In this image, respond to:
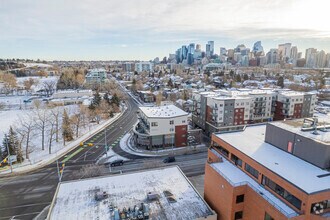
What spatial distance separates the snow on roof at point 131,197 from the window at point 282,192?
19.9ft

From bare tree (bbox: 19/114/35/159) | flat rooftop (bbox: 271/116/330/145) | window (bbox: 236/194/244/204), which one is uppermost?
flat rooftop (bbox: 271/116/330/145)

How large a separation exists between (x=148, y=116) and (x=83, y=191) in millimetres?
21736

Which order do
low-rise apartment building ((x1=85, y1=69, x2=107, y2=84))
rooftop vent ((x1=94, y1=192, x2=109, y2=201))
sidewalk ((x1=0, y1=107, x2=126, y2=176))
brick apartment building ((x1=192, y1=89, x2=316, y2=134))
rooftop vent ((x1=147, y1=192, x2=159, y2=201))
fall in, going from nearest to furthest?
rooftop vent ((x1=147, y1=192, x2=159, y2=201)) → rooftop vent ((x1=94, y1=192, x2=109, y2=201)) → sidewalk ((x1=0, y1=107, x2=126, y2=176)) → brick apartment building ((x1=192, y1=89, x2=316, y2=134)) → low-rise apartment building ((x1=85, y1=69, x2=107, y2=84))

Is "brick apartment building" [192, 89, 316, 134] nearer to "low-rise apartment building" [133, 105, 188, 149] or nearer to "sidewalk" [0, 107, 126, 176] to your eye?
"low-rise apartment building" [133, 105, 188, 149]

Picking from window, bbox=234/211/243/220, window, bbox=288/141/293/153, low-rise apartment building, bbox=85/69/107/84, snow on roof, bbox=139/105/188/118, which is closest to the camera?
window, bbox=234/211/243/220

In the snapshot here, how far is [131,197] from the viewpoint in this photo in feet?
73.6

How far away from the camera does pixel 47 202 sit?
27766 mm

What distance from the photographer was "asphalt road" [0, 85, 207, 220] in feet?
88.5

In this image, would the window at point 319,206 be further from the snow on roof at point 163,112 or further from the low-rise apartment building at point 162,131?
the snow on roof at point 163,112

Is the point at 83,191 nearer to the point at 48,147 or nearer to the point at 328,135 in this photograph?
the point at 328,135

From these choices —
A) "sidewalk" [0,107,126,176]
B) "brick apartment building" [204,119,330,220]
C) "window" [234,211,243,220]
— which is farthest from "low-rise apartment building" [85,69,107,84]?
"window" [234,211,243,220]

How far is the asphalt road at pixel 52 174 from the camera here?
27.0m

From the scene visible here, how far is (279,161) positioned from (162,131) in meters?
26.6

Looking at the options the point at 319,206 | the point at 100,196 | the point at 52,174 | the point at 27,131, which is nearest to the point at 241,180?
the point at 319,206
